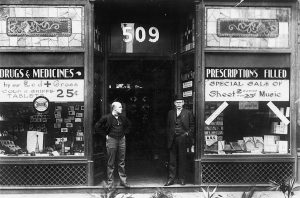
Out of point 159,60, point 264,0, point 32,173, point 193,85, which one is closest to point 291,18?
point 264,0

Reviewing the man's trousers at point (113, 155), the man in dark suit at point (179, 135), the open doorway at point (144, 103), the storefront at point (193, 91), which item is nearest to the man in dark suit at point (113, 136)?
the man's trousers at point (113, 155)

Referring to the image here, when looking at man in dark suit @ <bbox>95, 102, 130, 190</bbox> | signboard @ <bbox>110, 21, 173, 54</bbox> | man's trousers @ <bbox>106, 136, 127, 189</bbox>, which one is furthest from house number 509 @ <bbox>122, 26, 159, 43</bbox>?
man's trousers @ <bbox>106, 136, 127, 189</bbox>

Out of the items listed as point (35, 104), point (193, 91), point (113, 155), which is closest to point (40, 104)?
point (35, 104)

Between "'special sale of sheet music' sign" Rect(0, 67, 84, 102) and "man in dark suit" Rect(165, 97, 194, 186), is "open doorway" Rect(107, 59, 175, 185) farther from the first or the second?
"'special sale of sheet music' sign" Rect(0, 67, 84, 102)

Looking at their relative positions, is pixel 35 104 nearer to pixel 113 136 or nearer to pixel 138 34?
pixel 113 136

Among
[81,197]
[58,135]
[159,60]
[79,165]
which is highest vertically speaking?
[159,60]

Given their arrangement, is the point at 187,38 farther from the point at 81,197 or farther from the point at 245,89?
the point at 81,197

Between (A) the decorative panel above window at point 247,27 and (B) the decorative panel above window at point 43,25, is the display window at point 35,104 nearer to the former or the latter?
(B) the decorative panel above window at point 43,25

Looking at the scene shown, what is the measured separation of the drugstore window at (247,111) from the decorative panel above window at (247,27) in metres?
0.57

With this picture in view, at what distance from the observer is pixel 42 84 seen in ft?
31.7

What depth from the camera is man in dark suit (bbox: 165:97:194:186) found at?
9.81 m

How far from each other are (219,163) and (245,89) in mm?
1720

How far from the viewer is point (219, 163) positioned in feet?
31.7

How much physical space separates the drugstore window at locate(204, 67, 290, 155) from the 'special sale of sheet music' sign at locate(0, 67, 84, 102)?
2893mm
